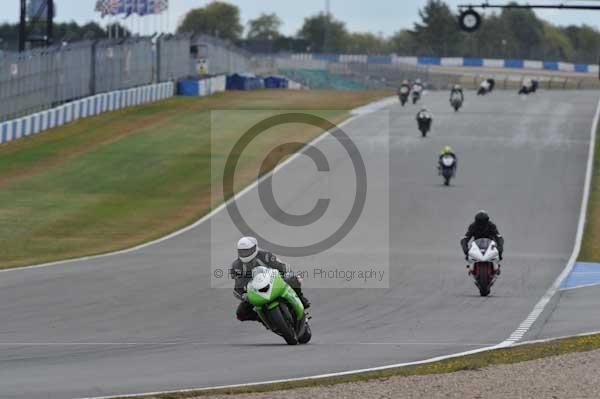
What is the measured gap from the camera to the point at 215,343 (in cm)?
1502

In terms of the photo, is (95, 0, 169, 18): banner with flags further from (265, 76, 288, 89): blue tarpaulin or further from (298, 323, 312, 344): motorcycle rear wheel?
(298, 323, 312, 344): motorcycle rear wheel

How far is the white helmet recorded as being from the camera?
14352 mm

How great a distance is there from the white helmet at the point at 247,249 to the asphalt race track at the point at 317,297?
3.42 feet

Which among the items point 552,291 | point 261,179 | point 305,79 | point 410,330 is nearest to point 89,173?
point 261,179

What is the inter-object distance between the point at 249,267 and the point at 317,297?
5.74m

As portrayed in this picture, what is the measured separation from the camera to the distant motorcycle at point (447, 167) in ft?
127

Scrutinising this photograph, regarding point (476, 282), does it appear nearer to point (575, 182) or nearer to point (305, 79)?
point (575, 182)

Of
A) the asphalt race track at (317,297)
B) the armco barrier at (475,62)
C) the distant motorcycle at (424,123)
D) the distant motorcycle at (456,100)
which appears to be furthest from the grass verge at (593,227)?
the armco barrier at (475,62)

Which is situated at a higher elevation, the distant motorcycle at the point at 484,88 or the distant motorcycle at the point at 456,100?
the distant motorcycle at the point at 484,88

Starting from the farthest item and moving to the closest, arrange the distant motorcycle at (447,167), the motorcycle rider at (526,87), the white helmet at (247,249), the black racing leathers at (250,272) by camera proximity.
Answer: the motorcycle rider at (526,87) < the distant motorcycle at (447,167) < the black racing leathers at (250,272) < the white helmet at (247,249)

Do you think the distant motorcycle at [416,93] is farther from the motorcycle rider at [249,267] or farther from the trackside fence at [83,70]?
the motorcycle rider at [249,267]

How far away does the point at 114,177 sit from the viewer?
40.8m

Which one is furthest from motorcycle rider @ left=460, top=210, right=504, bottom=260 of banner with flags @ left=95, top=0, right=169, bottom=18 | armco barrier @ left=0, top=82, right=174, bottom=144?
banner with flags @ left=95, top=0, right=169, bottom=18

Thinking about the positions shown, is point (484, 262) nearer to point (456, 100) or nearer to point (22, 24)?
point (22, 24)
